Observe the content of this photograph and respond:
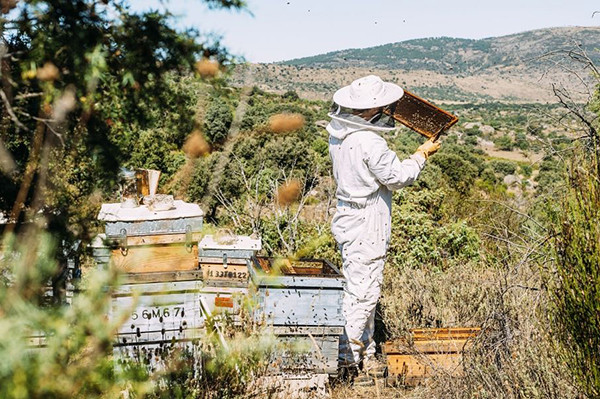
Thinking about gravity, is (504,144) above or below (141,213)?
above

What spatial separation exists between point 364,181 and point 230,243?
3.36 ft

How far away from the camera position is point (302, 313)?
11.7 ft

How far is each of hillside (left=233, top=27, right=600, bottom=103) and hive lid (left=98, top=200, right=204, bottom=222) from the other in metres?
49.1

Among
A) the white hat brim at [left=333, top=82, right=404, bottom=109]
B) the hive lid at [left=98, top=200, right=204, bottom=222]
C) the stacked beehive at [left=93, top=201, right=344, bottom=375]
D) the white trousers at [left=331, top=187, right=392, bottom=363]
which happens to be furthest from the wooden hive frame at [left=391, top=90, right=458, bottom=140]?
the hive lid at [left=98, top=200, right=204, bottom=222]

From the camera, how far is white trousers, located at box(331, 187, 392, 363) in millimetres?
3803

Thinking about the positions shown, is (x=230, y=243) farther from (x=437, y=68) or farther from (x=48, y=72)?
(x=437, y=68)

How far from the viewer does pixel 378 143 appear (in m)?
3.74

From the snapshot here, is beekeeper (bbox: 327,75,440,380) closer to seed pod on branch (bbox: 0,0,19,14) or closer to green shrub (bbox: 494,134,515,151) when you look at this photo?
seed pod on branch (bbox: 0,0,19,14)

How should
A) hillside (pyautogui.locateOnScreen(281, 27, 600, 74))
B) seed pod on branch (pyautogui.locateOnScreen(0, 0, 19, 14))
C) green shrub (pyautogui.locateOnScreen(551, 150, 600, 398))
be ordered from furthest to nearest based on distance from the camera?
1. hillside (pyautogui.locateOnScreen(281, 27, 600, 74))
2. green shrub (pyautogui.locateOnScreen(551, 150, 600, 398))
3. seed pod on branch (pyautogui.locateOnScreen(0, 0, 19, 14))

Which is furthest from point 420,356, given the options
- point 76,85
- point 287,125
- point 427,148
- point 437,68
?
point 437,68

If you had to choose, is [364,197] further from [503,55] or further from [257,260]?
[503,55]

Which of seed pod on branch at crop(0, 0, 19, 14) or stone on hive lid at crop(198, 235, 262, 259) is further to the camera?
stone on hive lid at crop(198, 235, 262, 259)

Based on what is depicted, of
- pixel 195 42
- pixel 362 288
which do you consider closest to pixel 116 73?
pixel 195 42

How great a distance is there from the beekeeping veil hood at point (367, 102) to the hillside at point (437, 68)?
48474 mm
